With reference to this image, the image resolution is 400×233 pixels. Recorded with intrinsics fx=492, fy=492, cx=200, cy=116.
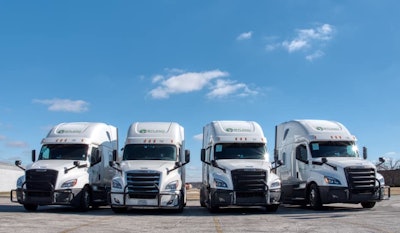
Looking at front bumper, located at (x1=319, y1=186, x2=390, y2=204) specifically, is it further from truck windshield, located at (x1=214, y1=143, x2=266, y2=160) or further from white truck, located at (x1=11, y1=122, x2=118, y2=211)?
white truck, located at (x1=11, y1=122, x2=118, y2=211)

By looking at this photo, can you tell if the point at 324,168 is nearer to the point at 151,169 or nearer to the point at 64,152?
the point at 151,169

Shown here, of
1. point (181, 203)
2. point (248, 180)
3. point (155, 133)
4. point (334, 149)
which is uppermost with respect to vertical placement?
point (155, 133)

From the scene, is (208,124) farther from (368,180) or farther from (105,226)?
(105,226)

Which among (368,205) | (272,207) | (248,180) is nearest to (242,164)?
(248,180)

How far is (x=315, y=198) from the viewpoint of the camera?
1953 centimetres

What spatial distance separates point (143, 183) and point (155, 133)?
2832 mm

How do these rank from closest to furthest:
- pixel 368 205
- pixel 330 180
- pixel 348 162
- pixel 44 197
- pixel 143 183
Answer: pixel 143 183 < pixel 44 197 < pixel 330 180 < pixel 348 162 < pixel 368 205

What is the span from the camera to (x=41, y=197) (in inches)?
730

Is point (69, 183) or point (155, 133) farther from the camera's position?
→ point (155, 133)

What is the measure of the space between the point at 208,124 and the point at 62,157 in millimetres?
6339

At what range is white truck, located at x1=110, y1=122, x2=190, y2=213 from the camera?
17.6 meters

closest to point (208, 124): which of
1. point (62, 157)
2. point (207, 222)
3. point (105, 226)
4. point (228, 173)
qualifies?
point (228, 173)

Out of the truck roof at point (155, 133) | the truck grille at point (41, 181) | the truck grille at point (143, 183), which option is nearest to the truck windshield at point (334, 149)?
the truck roof at point (155, 133)

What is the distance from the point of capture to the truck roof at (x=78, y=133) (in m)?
20.4
